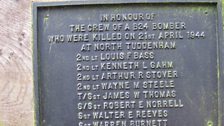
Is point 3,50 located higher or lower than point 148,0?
lower

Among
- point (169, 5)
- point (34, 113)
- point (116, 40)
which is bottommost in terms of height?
point (34, 113)

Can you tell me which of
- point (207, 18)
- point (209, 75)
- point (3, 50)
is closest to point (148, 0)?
point (207, 18)

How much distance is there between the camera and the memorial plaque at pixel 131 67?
14.5ft

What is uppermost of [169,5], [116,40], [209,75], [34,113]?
[169,5]

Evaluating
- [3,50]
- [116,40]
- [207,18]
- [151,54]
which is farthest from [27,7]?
[207,18]

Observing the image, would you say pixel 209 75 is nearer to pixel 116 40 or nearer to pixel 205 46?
pixel 205 46

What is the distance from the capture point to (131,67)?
441cm

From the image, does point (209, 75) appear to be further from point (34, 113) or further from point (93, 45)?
point (34, 113)

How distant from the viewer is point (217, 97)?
443 cm

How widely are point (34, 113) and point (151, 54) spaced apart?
1.03 meters

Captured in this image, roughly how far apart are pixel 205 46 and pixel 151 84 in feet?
1.70

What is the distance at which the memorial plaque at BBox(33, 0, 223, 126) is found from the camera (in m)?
4.41

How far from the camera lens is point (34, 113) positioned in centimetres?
444

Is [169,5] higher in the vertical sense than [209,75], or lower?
higher
